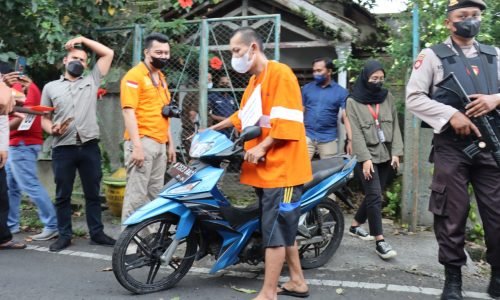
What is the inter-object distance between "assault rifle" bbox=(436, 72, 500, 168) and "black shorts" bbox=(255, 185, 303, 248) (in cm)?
125

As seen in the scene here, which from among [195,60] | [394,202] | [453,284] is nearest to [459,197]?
[453,284]

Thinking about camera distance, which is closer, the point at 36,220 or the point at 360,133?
the point at 360,133

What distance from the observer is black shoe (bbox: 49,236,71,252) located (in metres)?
5.09

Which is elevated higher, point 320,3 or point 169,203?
point 320,3

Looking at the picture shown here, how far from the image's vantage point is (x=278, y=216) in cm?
359

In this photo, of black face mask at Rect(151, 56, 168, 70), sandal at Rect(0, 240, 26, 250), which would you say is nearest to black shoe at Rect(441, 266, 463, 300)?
black face mask at Rect(151, 56, 168, 70)

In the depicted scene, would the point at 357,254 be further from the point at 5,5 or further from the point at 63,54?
the point at 5,5

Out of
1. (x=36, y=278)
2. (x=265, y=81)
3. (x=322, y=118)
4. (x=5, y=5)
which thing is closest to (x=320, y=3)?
(x=322, y=118)

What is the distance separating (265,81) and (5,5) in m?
4.29

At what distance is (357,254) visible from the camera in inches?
191

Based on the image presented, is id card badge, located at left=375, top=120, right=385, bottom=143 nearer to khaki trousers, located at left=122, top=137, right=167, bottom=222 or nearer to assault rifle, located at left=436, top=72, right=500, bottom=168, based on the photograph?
assault rifle, located at left=436, top=72, right=500, bottom=168

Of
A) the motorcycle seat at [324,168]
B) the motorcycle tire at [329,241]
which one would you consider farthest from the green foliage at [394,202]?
the motorcycle seat at [324,168]

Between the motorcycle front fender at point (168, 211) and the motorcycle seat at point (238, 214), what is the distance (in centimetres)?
26

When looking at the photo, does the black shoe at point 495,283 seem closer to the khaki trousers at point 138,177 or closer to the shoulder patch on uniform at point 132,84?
the khaki trousers at point 138,177
